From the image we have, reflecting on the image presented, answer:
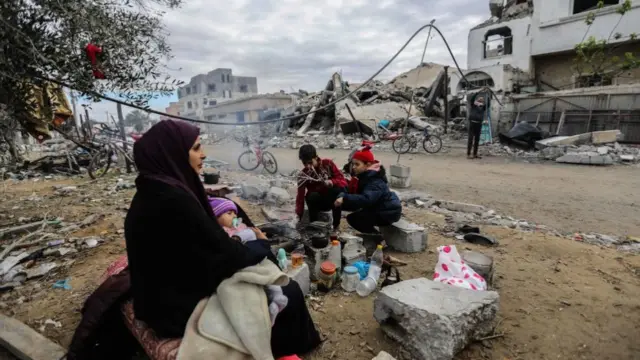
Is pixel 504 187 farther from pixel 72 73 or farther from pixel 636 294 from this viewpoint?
pixel 72 73

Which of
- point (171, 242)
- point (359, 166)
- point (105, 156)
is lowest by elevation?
point (105, 156)

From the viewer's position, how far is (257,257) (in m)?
1.87

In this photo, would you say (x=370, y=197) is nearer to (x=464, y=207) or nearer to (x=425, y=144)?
(x=464, y=207)

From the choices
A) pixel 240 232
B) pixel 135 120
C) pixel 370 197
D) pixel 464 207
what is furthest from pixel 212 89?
pixel 240 232

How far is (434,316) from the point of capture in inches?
80.7

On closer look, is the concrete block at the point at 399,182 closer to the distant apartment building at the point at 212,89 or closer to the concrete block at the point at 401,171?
the concrete block at the point at 401,171

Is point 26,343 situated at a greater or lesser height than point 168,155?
lesser

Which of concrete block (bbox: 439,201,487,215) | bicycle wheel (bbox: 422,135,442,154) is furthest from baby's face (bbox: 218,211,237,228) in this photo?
bicycle wheel (bbox: 422,135,442,154)

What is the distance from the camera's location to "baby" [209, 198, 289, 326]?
1.87 metres

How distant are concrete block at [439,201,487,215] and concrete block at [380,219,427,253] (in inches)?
79.9

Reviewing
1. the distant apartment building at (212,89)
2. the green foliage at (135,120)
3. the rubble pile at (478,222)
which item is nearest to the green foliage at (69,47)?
the rubble pile at (478,222)

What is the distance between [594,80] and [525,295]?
2003 cm

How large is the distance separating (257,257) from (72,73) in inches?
108

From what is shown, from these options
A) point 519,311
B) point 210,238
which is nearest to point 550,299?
point 519,311
